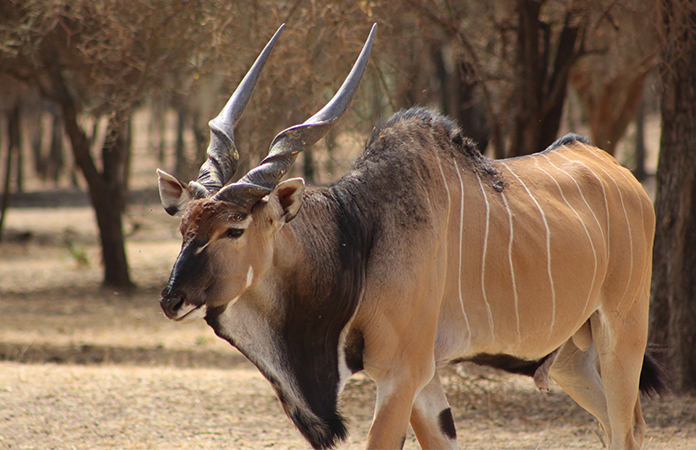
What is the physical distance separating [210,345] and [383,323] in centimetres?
556

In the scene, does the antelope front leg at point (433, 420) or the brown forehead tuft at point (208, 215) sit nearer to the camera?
the brown forehead tuft at point (208, 215)

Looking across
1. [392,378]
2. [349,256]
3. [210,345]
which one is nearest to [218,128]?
[349,256]

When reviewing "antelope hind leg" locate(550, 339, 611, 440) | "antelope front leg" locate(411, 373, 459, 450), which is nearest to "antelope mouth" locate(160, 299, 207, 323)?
"antelope front leg" locate(411, 373, 459, 450)

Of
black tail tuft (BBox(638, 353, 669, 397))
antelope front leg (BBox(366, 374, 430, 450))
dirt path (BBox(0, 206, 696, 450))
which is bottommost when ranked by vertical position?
dirt path (BBox(0, 206, 696, 450))

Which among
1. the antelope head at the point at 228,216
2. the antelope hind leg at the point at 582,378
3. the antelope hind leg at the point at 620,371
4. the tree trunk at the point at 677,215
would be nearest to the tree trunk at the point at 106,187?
the tree trunk at the point at 677,215

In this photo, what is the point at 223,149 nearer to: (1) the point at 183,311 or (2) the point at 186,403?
(1) the point at 183,311

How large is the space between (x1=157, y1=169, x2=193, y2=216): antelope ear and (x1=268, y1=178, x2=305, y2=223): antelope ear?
312 mm

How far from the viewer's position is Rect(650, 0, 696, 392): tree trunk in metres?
4.90

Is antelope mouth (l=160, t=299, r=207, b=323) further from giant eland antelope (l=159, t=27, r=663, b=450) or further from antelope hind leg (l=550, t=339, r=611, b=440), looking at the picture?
antelope hind leg (l=550, t=339, r=611, b=440)

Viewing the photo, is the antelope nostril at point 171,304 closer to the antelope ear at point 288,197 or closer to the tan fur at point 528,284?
the antelope ear at point 288,197

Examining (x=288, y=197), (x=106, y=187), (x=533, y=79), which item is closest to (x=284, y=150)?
(x=288, y=197)

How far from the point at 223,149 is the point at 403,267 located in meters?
0.77

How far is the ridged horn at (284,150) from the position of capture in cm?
239

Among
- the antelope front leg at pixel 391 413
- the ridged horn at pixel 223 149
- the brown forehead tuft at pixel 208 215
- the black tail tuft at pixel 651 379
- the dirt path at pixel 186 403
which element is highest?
the ridged horn at pixel 223 149
